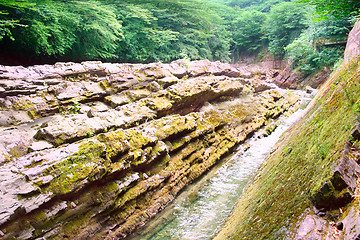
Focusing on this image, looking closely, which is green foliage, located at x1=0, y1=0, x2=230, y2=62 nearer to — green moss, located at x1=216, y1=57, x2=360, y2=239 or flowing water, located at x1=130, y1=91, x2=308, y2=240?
flowing water, located at x1=130, y1=91, x2=308, y2=240

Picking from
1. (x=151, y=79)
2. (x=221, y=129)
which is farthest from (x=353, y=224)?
(x=151, y=79)

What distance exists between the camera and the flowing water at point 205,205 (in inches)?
196

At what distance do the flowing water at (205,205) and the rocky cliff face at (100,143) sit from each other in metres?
0.38

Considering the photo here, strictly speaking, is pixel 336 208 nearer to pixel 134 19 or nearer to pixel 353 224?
pixel 353 224

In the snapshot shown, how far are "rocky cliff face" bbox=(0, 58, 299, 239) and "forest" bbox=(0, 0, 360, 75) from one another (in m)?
2.77

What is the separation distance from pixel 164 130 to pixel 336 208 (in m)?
5.94

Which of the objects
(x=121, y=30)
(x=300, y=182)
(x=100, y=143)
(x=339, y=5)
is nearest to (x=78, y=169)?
(x=100, y=143)

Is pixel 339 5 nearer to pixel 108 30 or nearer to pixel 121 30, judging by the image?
pixel 121 30

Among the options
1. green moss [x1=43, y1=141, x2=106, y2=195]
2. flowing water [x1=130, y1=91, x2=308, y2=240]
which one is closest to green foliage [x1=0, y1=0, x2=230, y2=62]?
green moss [x1=43, y1=141, x2=106, y2=195]

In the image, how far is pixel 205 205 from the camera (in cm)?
586

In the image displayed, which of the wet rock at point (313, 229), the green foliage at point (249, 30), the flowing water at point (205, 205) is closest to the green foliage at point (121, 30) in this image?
the green foliage at point (249, 30)

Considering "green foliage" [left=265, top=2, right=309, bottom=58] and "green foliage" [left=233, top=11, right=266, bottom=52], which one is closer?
"green foliage" [left=265, top=2, right=309, bottom=58]

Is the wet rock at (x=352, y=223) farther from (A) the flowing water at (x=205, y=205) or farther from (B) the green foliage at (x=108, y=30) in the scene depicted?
(B) the green foliage at (x=108, y=30)

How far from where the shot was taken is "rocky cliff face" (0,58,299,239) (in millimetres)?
4520
